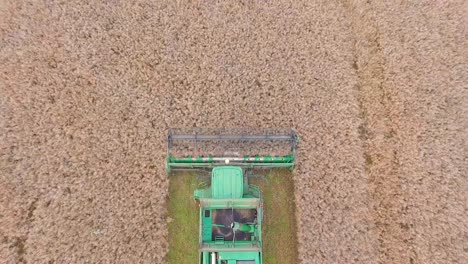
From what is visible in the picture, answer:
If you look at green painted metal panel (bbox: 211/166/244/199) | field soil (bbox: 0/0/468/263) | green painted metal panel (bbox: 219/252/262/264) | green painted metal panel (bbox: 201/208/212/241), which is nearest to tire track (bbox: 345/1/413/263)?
field soil (bbox: 0/0/468/263)

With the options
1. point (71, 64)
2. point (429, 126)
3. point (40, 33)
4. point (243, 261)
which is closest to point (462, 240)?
point (429, 126)

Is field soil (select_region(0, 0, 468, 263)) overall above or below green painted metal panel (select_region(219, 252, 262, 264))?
above

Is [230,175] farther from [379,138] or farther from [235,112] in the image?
[379,138]

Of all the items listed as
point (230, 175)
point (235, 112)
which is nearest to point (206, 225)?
point (230, 175)

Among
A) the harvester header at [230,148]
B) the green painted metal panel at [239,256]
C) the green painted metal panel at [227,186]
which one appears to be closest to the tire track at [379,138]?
the harvester header at [230,148]

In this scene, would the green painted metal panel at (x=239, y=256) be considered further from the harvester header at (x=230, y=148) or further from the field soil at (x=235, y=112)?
the harvester header at (x=230, y=148)

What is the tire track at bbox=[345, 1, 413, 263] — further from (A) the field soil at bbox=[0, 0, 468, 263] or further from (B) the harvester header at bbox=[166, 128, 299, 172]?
(B) the harvester header at bbox=[166, 128, 299, 172]

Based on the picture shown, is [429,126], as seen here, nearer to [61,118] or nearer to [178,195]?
[178,195]
